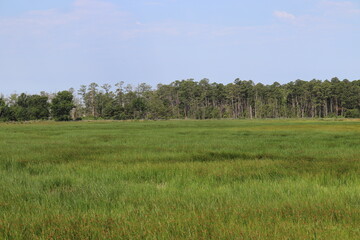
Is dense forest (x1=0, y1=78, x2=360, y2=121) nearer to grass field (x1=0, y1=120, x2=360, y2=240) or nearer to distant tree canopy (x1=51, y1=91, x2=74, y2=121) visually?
distant tree canopy (x1=51, y1=91, x2=74, y2=121)

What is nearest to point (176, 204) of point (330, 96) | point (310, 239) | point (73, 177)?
point (310, 239)

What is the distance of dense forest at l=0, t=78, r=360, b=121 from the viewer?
110 metres

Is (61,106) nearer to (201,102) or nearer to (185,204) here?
(201,102)

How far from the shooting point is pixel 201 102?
6122 inches

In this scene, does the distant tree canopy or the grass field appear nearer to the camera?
the grass field

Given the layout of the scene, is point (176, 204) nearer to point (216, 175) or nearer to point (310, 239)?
point (310, 239)

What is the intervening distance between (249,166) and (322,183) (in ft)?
9.22

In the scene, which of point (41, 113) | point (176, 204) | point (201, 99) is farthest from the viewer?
point (201, 99)

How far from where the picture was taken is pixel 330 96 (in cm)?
12925

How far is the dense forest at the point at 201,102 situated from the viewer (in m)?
110

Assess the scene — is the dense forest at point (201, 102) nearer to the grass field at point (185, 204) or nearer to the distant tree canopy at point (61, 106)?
the distant tree canopy at point (61, 106)

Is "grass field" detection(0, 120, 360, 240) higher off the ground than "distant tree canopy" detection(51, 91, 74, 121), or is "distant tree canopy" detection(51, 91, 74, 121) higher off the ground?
"distant tree canopy" detection(51, 91, 74, 121)

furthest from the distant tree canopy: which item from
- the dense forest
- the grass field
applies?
the grass field

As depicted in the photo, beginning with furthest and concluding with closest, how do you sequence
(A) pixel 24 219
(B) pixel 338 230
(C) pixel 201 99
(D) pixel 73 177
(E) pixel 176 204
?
1. (C) pixel 201 99
2. (D) pixel 73 177
3. (E) pixel 176 204
4. (A) pixel 24 219
5. (B) pixel 338 230
